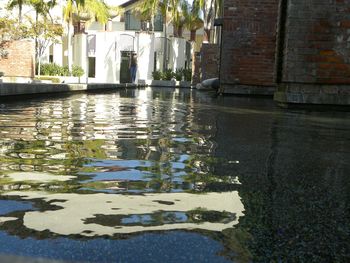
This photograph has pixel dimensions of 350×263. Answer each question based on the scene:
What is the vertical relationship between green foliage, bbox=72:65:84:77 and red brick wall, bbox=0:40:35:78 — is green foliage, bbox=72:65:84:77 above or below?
below

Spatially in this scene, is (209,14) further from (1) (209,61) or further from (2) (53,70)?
(2) (53,70)

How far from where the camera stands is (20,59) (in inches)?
901

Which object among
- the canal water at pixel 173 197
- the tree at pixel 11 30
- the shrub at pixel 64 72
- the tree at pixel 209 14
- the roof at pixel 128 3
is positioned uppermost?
the roof at pixel 128 3

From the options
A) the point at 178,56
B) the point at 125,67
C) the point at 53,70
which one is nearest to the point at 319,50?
the point at 53,70

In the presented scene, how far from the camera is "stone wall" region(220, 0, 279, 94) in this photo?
12516 mm

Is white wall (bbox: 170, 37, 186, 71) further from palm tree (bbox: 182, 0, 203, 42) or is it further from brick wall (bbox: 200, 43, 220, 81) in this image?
brick wall (bbox: 200, 43, 220, 81)

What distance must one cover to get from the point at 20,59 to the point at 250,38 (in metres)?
14.0

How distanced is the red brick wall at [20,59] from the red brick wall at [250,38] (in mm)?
13019

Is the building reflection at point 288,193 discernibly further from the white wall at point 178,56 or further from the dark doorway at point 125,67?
the white wall at point 178,56

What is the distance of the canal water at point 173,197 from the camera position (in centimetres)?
159

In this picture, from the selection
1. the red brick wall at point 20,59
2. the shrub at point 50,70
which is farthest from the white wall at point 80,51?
the red brick wall at point 20,59

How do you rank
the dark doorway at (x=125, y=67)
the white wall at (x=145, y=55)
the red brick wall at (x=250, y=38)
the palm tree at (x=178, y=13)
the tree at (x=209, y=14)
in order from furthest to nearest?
the dark doorway at (x=125, y=67) < the white wall at (x=145, y=55) < the palm tree at (x=178, y=13) < the tree at (x=209, y=14) < the red brick wall at (x=250, y=38)

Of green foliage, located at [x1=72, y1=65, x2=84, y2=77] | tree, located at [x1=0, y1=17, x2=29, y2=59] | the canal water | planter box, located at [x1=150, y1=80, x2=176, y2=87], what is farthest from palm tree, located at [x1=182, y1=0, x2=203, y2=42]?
the canal water

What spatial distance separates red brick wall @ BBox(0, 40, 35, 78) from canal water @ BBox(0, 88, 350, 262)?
19.4 meters
